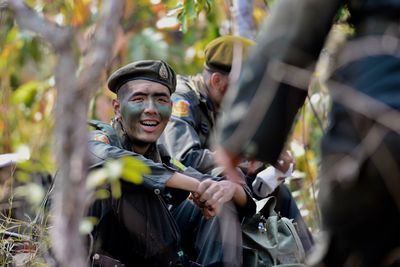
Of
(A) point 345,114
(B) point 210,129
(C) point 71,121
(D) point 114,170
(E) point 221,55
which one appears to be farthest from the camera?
(E) point 221,55

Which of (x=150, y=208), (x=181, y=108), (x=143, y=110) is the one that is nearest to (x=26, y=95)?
(x=181, y=108)

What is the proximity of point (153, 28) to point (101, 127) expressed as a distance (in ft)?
12.6

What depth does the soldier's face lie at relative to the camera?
5.27m

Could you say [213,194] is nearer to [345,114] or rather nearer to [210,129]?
[210,129]

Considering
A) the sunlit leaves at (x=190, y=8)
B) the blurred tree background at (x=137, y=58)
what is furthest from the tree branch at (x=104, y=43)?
the blurred tree background at (x=137, y=58)

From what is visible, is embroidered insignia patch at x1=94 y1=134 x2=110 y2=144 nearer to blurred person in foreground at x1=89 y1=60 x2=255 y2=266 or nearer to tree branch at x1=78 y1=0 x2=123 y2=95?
blurred person in foreground at x1=89 y1=60 x2=255 y2=266

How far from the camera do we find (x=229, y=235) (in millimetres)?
4863

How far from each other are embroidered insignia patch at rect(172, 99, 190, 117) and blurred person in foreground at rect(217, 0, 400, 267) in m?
3.24

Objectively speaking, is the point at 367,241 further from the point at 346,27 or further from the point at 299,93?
the point at 346,27

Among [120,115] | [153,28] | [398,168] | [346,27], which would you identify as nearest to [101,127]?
[120,115]

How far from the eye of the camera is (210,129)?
638cm

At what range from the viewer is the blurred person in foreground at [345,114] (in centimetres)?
281

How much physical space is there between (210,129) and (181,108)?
28cm

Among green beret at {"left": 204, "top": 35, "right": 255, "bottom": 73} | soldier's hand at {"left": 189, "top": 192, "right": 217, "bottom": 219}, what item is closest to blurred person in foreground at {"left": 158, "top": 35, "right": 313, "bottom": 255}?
green beret at {"left": 204, "top": 35, "right": 255, "bottom": 73}
